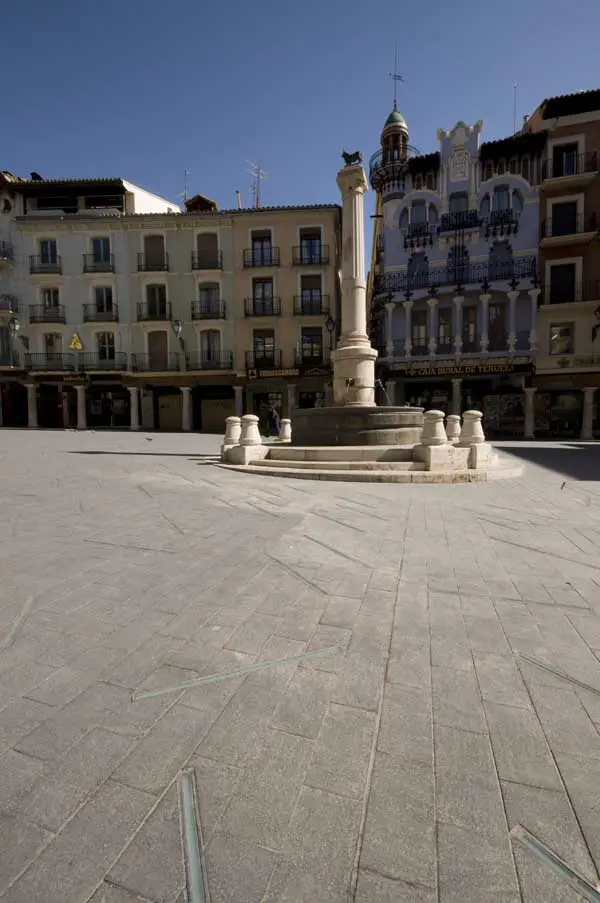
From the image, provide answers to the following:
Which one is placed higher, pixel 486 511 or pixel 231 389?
pixel 231 389

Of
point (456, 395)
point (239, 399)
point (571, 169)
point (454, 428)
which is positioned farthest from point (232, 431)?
point (571, 169)

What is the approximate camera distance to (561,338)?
23438 mm

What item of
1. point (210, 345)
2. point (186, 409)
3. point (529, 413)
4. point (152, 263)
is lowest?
point (529, 413)

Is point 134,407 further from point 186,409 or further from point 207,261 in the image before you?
point 207,261

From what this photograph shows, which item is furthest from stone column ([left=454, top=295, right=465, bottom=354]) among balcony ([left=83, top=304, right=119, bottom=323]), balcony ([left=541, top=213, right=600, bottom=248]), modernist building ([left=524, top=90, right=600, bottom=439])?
balcony ([left=83, top=304, right=119, bottom=323])

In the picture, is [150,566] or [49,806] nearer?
[49,806]

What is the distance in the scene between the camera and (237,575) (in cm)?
356

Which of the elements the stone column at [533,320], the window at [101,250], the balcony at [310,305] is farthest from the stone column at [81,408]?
the stone column at [533,320]

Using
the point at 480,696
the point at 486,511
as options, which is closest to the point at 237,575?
the point at 480,696

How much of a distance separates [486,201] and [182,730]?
29.2 metres

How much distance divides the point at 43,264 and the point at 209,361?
13.0 meters

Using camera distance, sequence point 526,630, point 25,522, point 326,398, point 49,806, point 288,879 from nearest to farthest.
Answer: point 288,879 < point 49,806 < point 526,630 < point 25,522 < point 326,398

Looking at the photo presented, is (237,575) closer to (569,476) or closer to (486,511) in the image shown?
(486,511)

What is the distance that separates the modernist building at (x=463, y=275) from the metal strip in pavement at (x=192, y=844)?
24716mm
